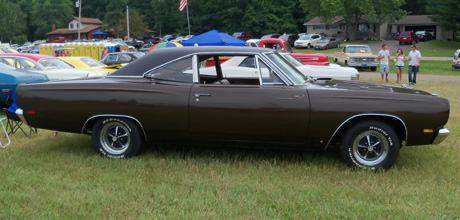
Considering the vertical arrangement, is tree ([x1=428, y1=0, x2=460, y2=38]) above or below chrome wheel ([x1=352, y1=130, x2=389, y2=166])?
above

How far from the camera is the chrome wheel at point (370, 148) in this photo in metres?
4.97

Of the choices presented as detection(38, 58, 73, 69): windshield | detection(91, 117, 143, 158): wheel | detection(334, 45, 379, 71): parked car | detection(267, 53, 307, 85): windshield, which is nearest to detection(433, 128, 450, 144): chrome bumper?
→ detection(267, 53, 307, 85): windshield

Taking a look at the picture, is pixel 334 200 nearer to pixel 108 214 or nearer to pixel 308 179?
pixel 308 179

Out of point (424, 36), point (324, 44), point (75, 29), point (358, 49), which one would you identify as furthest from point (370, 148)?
point (75, 29)

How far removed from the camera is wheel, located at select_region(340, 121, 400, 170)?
16.1ft

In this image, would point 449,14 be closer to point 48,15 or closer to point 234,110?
point 234,110

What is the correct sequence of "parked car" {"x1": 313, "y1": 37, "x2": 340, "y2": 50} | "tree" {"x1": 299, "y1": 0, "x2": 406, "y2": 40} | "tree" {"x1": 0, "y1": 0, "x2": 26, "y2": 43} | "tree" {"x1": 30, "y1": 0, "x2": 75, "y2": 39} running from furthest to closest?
"tree" {"x1": 30, "y1": 0, "x2": 75, "y2": 39} → "tree" {"x1": 0, "y1": 0, "x2": 26, "y2": 43} → "tree" {"x1": 299, "y1": 0, "x2": 406, "y2": 40} → "parked car" {"x1": 313, "y1": 37, "x2": 340, "y2": 50}

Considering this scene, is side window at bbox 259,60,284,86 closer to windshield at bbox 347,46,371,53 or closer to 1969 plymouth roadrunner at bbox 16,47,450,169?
1969 plymouth roadrunner at bbox 16,47,450,169

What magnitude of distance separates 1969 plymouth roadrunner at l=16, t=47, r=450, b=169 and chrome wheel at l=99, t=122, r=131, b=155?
13 mm

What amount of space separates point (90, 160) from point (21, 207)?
4.72ft

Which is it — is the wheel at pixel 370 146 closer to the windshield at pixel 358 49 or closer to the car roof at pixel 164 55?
the car roof at pixel 164 55

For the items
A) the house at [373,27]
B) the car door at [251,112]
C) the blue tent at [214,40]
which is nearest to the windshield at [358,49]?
the blue tent at [214,40]

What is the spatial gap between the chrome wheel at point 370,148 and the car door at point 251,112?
64 centimetres

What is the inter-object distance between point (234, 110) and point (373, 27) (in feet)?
186
